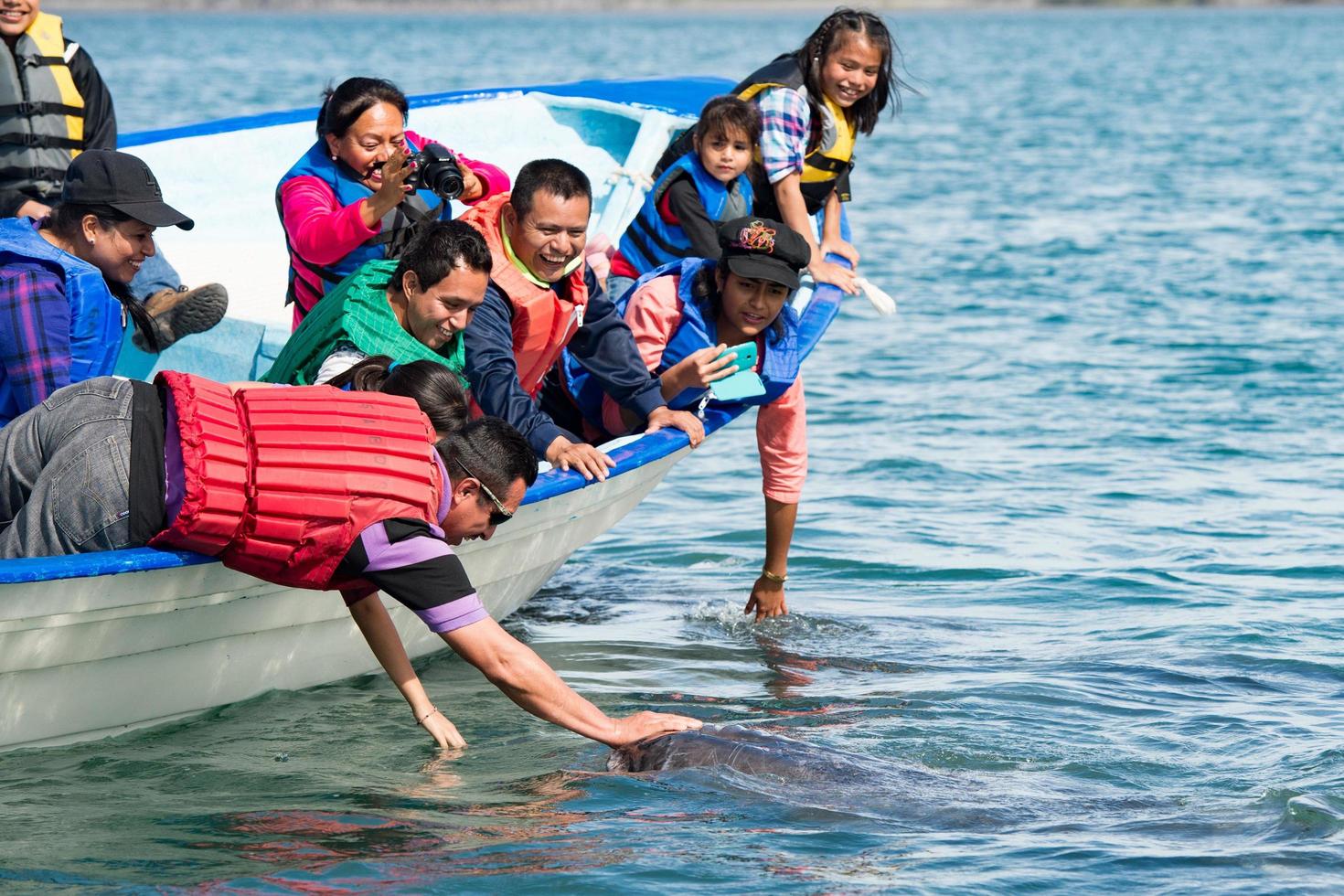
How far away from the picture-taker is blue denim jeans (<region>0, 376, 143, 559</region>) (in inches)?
179

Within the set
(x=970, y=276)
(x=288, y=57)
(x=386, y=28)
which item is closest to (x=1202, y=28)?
(x=386, y=28)

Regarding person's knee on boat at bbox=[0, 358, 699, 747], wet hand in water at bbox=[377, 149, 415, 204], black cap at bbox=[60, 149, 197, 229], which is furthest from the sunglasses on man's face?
wet hand in water at bbox=[377, 149, 415, 204]

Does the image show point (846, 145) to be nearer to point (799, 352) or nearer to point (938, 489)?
point (799, 352)

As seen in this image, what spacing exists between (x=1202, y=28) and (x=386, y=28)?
46.7 meters

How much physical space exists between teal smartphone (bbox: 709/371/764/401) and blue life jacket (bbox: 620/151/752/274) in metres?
0.93

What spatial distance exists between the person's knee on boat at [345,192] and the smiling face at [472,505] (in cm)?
158

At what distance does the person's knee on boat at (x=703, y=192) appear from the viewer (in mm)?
7156

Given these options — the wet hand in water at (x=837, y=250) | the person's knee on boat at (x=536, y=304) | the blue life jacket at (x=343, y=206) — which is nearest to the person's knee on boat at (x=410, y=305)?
the person's knee on boat at (x=536, y=304)

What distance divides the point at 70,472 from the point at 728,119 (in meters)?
3.48

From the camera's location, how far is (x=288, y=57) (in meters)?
60.7

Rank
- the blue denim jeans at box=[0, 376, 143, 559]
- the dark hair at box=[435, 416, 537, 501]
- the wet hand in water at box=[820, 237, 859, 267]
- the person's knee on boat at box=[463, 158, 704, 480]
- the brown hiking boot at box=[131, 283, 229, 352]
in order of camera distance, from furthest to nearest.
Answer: the wet hand in water at box=[820, 237, 859, 267] → the brown hiking boot at box=[131, 283, 229, 352] → the person's knee on boat at box=[463, 158, 704, 480] → the dark hair at box=[435, 416, 537, 501] → the blue denim jeans at box=[0, 376, 143, 559]

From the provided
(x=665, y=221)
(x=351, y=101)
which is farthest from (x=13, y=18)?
(x=665, y=221)

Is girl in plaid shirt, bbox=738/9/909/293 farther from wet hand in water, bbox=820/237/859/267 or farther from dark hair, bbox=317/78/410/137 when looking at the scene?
dark hair, bbox=317/78/410/137

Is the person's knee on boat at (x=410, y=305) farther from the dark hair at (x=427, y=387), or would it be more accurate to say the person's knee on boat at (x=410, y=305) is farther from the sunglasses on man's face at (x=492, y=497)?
the sunglasses on man's face at (x=492, y=497)
